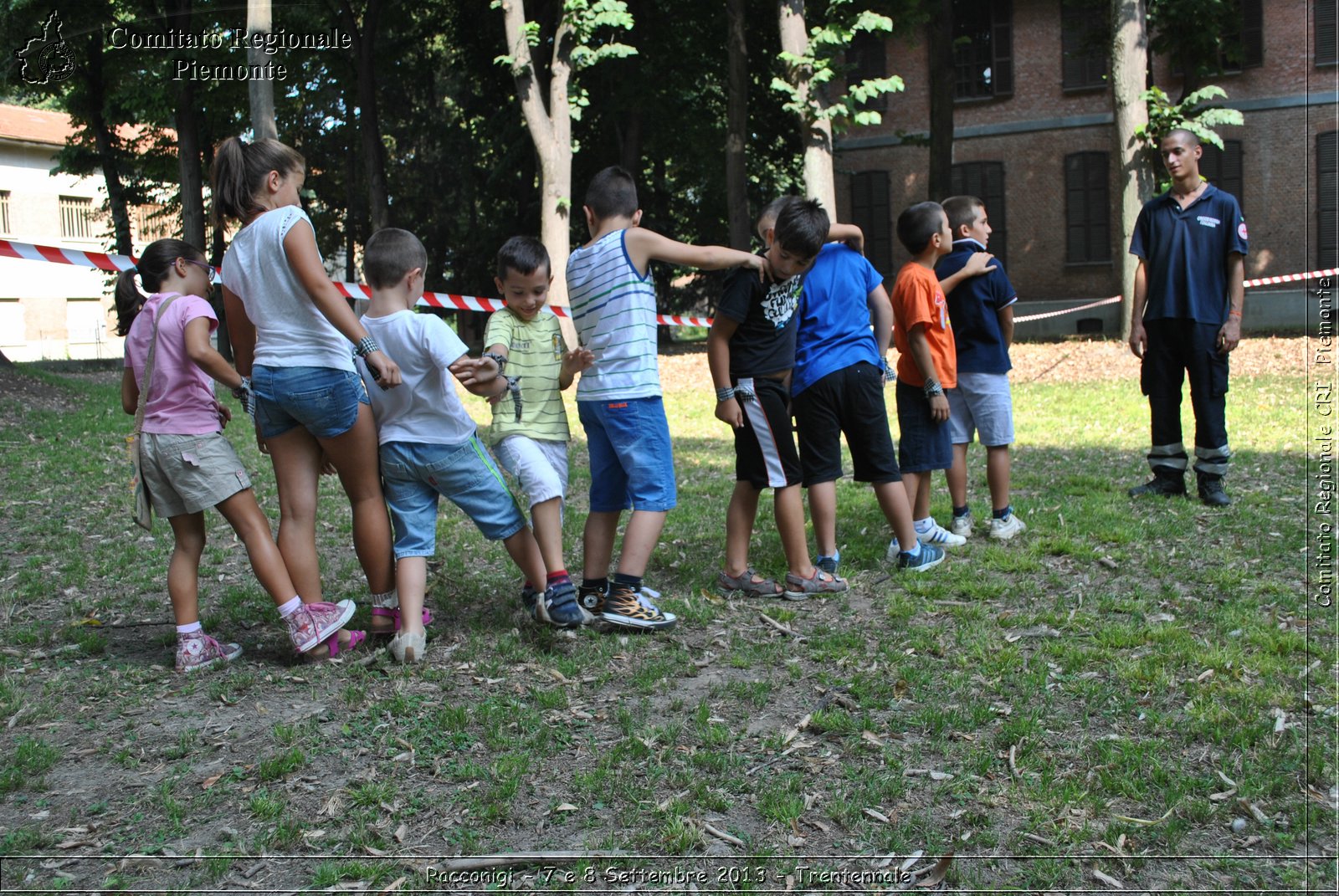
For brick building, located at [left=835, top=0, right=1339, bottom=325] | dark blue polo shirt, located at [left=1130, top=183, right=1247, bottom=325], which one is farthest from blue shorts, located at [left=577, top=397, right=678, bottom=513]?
brick building, located at [left=835, top=0, right=1339, bottom=325]

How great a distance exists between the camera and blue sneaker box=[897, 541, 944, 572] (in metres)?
5.74

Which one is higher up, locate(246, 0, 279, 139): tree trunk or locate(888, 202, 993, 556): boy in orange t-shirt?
locate(246, 0, 279, 139): tree trunk

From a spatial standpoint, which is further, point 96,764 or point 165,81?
point 165,81

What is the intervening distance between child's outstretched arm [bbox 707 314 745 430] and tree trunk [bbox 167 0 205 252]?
67.5 ft

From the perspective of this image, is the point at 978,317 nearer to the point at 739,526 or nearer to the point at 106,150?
the point at 739,526

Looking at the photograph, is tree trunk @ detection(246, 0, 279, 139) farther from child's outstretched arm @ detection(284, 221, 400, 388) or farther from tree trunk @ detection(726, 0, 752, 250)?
child's outstretched arm @ detection(284, 221, 400, 388)

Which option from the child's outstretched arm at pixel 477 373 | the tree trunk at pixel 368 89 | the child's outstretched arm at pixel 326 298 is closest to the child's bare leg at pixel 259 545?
the child's outstretched arm at pixel 326 298

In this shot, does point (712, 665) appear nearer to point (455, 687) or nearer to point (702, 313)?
point (455, 687)

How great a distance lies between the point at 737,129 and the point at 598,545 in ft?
55.1

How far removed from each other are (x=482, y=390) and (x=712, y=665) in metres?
1.44

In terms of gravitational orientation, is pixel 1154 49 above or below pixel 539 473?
above

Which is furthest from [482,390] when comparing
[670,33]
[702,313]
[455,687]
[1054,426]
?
[702,313]

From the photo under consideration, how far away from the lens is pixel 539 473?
15.7ft

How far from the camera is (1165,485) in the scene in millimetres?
7355
